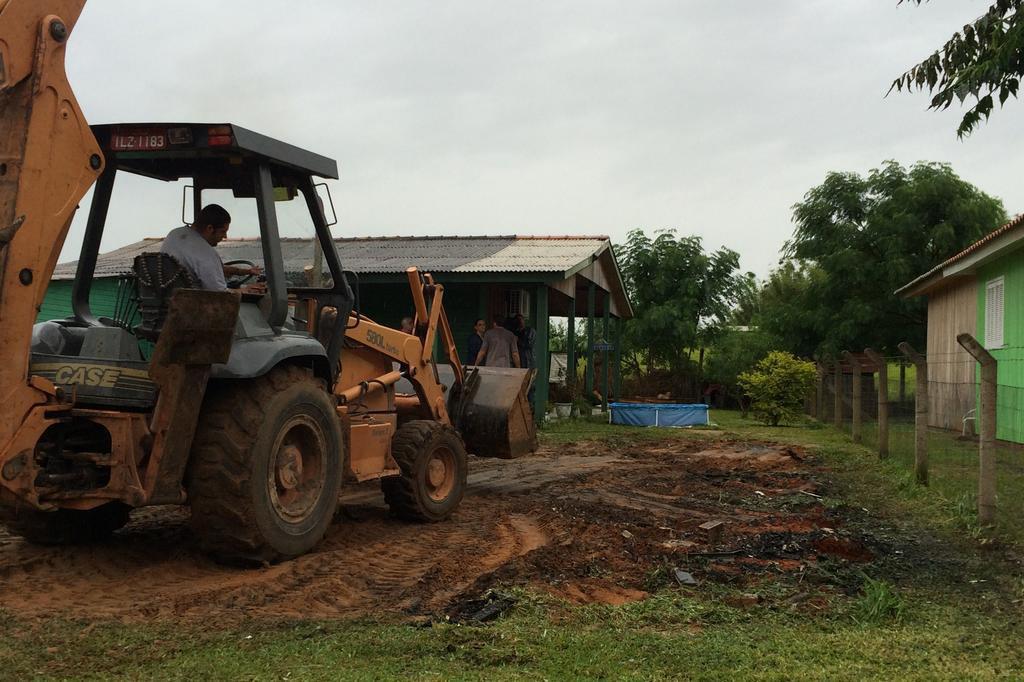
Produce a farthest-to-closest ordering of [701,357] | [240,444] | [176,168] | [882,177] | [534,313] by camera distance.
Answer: [701,357] → [882,177] → [534,313] → [176,168] → [240,444]

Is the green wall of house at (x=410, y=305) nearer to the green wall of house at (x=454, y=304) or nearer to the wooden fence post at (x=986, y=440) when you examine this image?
the green wall of house at (x=454, y=304)

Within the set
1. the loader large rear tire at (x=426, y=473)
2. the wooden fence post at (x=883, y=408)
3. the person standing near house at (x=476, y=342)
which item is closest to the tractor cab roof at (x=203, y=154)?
the loader large rear tire at (x=426, y=473)

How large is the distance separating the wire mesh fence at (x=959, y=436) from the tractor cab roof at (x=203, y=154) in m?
5.56

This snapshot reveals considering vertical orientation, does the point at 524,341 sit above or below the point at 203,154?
below

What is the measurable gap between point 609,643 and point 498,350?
32.6 feet

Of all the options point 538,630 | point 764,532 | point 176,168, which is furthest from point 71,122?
point 764,532

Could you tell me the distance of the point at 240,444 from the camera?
561 centimetres

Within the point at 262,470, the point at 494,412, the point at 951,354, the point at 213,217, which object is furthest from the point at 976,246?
the point at 262,470

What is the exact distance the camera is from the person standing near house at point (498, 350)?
1421 cm

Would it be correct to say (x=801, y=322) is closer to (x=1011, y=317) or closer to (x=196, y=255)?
(x=1011, y=317)

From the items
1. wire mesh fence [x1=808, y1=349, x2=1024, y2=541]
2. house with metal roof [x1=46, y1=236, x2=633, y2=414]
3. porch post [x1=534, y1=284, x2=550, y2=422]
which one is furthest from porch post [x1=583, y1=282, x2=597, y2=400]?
wire mesh fence [x1=808, y1=349, x2=1024, y2=541]

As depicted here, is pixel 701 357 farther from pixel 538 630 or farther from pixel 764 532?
pixel 538 630

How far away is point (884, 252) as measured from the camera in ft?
90.3

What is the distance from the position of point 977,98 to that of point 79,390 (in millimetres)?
6801
